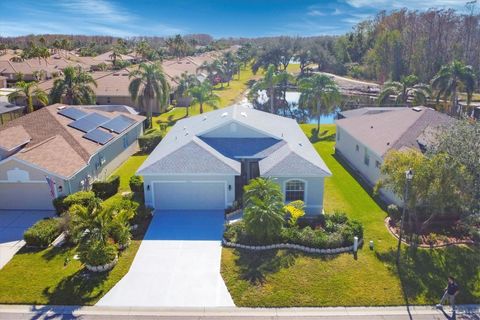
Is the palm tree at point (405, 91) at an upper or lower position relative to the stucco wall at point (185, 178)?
upper

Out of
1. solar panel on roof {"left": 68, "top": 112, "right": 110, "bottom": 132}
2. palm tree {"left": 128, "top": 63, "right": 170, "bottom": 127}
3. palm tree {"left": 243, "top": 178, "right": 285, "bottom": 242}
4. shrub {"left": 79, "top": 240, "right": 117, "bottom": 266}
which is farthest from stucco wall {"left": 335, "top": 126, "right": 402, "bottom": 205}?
solar panel on roof {"left": 68, "top": 112, "right": 110, "bottom": 132}

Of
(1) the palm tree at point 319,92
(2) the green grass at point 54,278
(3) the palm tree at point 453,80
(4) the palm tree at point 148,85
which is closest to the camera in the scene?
(2) the green grass at point 54,278

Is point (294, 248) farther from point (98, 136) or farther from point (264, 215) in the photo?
point (98, 136)

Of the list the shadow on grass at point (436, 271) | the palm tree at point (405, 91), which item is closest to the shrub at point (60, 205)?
the shadow on grass at point (436, 271)

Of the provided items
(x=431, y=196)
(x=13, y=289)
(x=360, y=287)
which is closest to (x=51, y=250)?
(x=13, y=289)

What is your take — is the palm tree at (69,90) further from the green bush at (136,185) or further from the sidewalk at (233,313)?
the sidewalk at (233,313)

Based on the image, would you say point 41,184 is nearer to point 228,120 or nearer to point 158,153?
point 158,153

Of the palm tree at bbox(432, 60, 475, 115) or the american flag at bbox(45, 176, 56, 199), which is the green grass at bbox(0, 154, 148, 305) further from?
the palm tree at bbox(432, 60, 475, 115)

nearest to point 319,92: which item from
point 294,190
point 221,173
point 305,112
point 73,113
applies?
point 305,112
